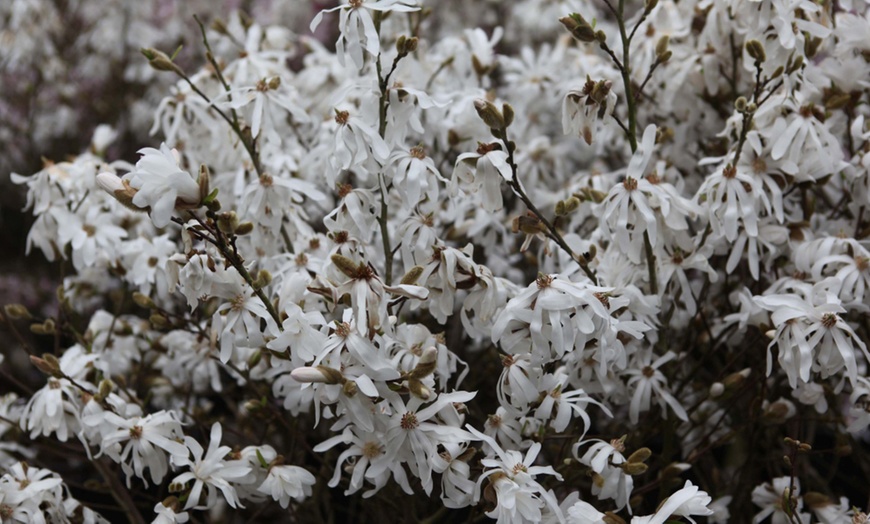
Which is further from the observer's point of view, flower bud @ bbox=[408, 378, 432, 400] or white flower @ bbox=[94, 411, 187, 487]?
white flower @ bbox=[94, 411, 187, 487]

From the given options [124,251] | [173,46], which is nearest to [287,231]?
[124,251]

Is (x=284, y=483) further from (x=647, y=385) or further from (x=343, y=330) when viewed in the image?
(x=647, y=385)

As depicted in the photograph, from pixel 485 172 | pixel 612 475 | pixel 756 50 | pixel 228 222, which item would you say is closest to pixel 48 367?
pixel 228 222

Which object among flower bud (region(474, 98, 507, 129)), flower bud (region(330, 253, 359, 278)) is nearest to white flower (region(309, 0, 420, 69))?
flower bud (region(474, 98, 507, 129))

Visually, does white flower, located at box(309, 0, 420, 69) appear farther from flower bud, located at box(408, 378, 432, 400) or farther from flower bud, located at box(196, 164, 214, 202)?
flower bud, located at box(408, 378, 432, 400)

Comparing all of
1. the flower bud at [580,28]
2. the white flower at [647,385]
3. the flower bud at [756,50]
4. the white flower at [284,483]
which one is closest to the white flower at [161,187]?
the white flower at [284,483]

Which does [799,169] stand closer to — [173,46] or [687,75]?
[687,75]

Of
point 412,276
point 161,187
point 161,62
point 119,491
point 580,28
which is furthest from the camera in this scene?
point 119,491
